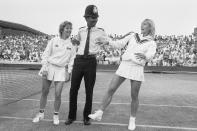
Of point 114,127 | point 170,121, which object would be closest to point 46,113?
point 114,127

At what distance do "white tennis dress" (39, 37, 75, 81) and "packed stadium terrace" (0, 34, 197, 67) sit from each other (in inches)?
741

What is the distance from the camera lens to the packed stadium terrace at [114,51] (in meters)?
27.6

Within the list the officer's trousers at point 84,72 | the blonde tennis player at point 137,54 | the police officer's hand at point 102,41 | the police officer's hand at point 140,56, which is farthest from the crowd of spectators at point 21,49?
the police officer's hand at point 140,56

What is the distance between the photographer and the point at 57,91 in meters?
5.89

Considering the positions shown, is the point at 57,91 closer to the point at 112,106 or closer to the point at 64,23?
the point at 64,23

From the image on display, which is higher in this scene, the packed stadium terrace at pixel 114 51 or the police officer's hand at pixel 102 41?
the police officer's hand at pixel 102 41

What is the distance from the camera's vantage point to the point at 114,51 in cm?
3097

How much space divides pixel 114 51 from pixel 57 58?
991 inches

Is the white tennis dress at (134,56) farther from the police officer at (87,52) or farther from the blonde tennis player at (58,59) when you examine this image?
the blonde tennis player at (58,59)

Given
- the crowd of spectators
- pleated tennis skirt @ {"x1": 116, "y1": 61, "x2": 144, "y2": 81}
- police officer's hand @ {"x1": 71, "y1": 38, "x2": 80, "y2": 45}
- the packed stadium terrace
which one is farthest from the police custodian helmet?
the crowd of spectators

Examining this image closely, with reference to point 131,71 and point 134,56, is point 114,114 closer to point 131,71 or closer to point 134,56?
point 131,71

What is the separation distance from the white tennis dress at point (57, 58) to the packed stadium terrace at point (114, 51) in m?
18.8

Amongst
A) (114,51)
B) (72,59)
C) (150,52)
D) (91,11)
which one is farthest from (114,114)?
(114,51)

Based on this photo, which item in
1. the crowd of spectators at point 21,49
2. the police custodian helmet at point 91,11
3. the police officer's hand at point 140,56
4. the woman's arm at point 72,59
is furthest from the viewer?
the crowd of spectators at point 21,49
